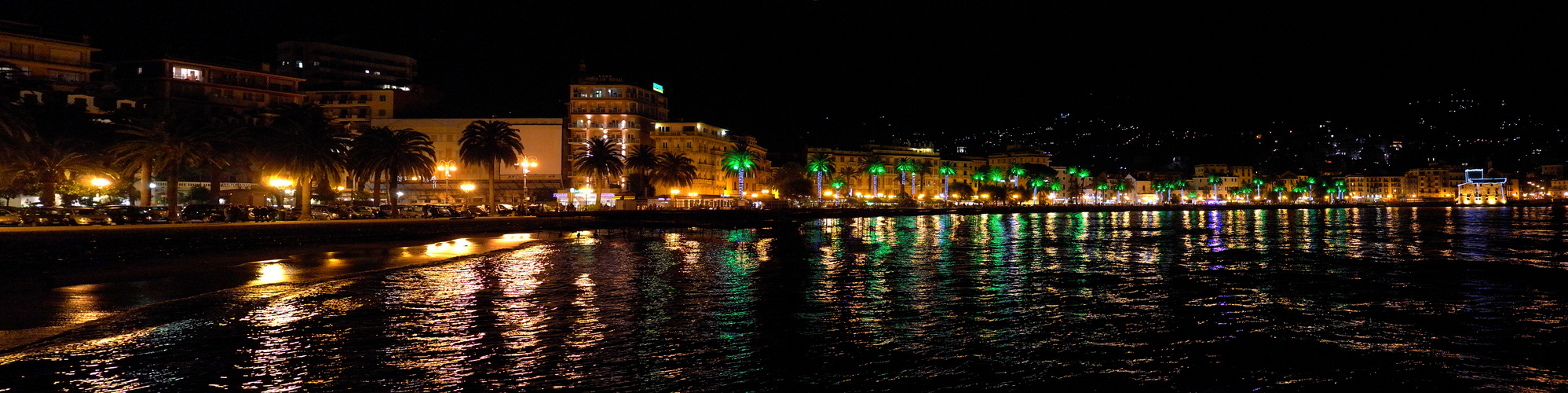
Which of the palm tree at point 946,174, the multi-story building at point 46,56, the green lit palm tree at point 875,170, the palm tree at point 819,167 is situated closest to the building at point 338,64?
the multi-story building at point 46,56

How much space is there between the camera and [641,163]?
101 metres

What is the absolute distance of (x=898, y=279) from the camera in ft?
86.7

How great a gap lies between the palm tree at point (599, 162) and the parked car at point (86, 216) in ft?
158

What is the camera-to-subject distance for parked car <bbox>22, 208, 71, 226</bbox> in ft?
162

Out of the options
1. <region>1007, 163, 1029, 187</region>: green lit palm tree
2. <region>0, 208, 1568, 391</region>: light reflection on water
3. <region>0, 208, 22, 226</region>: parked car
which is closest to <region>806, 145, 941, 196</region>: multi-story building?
<region>1007, 163, 1029, 187</region>: green lit palm tree

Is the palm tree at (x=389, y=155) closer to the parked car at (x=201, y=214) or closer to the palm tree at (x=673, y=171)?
the parked car at (x=201, y=214)

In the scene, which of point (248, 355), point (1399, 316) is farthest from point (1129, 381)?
point (248, 355)

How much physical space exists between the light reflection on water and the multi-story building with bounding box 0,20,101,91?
7845cm

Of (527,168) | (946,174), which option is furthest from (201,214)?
(946,174)

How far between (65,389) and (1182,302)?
71.3 ft

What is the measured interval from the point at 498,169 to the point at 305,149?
35.8m

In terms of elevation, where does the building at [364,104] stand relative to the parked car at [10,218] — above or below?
above

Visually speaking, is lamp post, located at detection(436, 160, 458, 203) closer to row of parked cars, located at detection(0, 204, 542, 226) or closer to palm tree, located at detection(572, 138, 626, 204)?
palm tree, located at detection(572, 138, 626, 204)

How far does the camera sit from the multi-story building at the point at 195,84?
95500 millimetres
